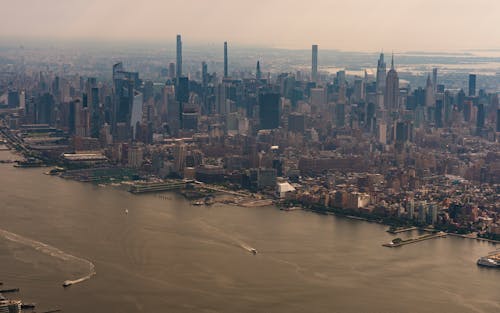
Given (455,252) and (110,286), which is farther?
(455,252)

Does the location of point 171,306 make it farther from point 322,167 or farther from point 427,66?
point 427,66

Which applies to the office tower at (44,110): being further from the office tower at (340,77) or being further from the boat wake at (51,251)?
the boat wake at (51,251)

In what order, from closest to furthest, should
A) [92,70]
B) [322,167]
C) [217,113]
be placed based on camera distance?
[322,167], [217,113], [92,70]

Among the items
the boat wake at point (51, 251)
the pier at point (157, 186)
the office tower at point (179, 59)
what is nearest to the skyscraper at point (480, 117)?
the pier at point (157, 186)

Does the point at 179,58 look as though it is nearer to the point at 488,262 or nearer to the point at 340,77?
the point at 340,77

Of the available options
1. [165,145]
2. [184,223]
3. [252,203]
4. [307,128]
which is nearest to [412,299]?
[184,223]

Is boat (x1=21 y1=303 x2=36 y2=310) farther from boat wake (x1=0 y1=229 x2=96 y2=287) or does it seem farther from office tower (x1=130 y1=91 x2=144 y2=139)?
office tower (x1=130 y1=91 x2=144 y2=139)

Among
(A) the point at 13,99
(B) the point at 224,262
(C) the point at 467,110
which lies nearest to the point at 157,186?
(B) the point at 224,262
